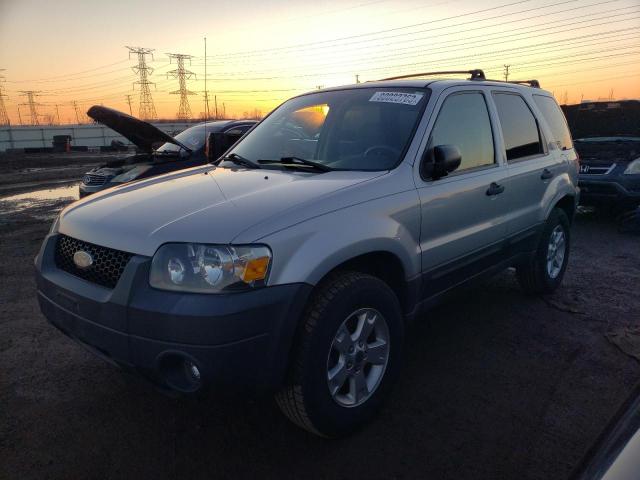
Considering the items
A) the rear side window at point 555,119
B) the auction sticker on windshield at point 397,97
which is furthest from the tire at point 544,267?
the auction sticker on windshield at point 397,97

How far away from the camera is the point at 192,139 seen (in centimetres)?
848

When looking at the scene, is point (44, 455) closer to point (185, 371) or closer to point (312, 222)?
point (185, 371)

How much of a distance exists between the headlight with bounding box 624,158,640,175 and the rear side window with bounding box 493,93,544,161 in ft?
14.4

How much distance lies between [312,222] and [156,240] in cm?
71

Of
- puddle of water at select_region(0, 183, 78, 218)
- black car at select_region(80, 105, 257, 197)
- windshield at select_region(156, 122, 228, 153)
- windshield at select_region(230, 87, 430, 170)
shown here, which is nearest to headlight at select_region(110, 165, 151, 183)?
black car at select_region(80, 105, 257, 197)

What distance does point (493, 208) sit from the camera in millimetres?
3520

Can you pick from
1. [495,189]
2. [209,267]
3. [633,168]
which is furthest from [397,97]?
[633,168]

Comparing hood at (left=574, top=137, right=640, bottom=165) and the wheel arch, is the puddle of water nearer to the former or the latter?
the wheel arch

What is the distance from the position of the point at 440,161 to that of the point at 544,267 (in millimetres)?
2185

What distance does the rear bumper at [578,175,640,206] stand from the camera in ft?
24.8

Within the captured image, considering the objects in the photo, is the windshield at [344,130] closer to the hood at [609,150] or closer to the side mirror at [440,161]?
the side mirror at [440,161]

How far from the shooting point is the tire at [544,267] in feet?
14.3

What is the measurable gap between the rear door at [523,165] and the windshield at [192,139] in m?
5.24

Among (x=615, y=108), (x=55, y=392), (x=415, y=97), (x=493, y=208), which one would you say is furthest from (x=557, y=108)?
(x=615, y=108)
